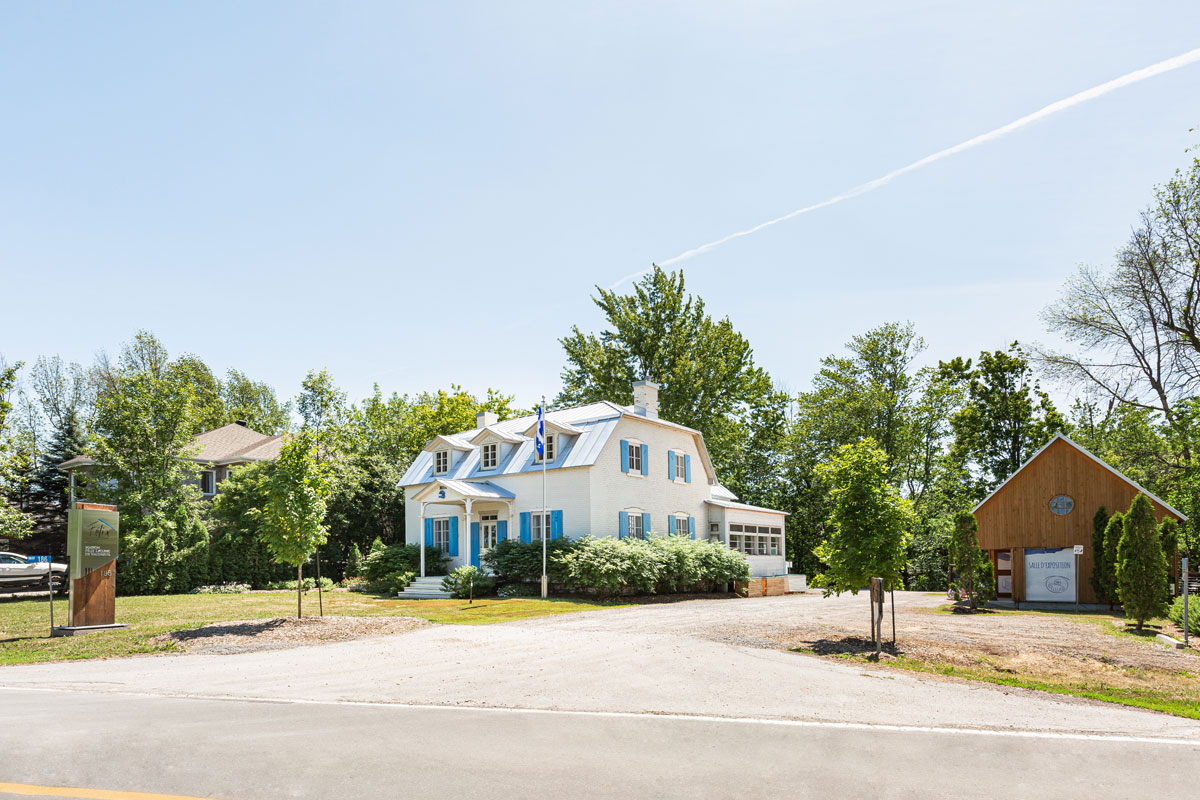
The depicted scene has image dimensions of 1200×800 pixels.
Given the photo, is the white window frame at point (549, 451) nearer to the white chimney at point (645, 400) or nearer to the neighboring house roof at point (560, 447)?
the neighboring house roof at point (560, 447)

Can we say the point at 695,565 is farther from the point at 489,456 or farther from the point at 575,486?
the point at 489,456

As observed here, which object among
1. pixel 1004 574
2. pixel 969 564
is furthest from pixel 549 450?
pixel 1004 574

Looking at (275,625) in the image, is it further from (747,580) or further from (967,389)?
(967,389)

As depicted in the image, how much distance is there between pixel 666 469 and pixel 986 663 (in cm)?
2184

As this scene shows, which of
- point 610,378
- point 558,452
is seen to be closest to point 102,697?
point 558,452

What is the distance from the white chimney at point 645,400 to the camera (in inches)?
1369

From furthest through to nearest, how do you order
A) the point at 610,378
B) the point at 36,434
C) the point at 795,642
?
the point at 36,434, the point at 610,378, the point at 795,642

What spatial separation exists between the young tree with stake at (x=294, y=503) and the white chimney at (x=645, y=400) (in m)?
18.2

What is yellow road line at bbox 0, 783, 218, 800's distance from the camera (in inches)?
213

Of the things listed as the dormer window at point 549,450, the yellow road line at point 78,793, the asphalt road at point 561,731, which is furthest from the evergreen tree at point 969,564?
the yellow road line at point 78,793

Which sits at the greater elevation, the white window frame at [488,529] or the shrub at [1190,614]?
the white window frame at [488,529]

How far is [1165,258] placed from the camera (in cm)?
2866

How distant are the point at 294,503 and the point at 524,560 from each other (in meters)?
11.4

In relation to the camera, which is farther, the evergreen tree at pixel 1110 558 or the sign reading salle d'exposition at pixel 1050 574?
the sign reading salle d'exposition at pixel 1050 574
